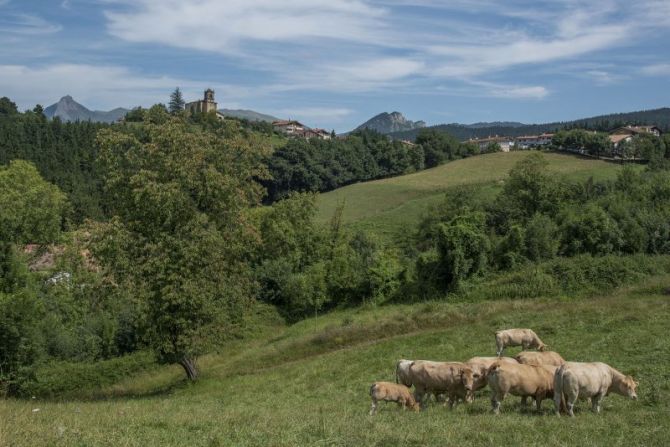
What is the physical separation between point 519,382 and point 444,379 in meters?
2.45

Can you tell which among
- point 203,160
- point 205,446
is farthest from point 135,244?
point 205,446

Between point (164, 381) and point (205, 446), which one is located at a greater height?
point (205, 446)

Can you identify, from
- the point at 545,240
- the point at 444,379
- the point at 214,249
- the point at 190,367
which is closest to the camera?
the point at 444,379

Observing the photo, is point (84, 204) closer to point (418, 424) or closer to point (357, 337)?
point (357, 337)

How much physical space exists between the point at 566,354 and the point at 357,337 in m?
12.6

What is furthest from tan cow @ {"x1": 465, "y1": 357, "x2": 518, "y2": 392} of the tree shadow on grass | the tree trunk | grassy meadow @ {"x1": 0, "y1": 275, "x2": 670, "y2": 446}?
the tree trunk

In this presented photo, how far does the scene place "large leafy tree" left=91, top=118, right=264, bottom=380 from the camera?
26016mm

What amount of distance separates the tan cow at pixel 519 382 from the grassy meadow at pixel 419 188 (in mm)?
60684

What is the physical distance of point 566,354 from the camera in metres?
22.7

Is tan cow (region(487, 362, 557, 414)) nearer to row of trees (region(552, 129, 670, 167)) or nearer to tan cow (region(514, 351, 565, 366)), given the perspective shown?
tan cow (region(514, 351, 565, 366))

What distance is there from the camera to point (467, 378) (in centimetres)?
1661

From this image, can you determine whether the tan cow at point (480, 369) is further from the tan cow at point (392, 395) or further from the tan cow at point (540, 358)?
the tan cow at point (392, 395)

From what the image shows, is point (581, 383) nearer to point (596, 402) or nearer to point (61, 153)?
point (596, 402)

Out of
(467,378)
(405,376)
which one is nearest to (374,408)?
(405,376)
